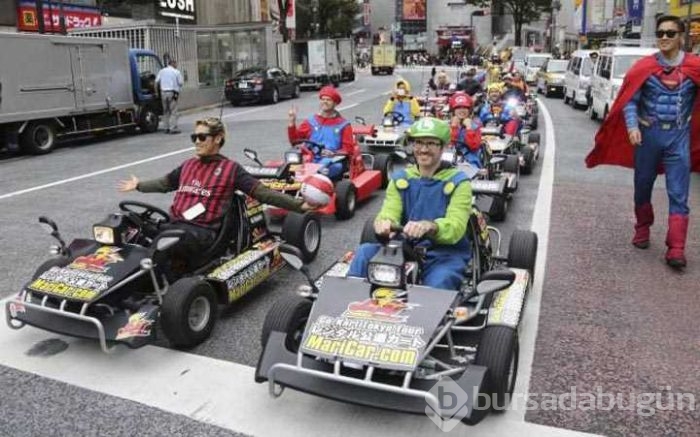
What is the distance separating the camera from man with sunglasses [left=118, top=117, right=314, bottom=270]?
16.3 feet

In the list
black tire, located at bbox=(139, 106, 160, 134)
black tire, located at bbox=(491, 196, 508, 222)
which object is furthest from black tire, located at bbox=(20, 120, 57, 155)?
black tire, located at bbox=(491, 196, 508, 222)

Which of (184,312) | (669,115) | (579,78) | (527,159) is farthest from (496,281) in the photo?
(579,78)

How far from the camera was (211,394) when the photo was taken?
3822 mm

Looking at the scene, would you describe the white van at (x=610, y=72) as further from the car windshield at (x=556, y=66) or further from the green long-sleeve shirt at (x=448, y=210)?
the green long-sleeve shirt at (x=448, y=210)

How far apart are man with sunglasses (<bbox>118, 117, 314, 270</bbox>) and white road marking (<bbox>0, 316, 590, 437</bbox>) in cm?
100

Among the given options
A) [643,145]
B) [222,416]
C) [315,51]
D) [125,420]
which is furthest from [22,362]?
[315,51]

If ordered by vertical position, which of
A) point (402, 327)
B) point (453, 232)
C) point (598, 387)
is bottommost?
point (598, 387)

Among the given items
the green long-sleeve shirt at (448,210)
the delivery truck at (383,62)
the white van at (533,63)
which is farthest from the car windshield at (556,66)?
the delivery truck at (383,62)

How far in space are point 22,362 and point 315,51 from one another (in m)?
34.9

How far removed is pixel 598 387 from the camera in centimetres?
389

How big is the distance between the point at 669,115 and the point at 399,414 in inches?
158

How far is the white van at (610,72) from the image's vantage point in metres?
16.8

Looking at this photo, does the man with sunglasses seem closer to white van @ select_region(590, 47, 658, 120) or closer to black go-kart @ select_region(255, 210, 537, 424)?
black go-kart @ select_region(255, 210, 537, 424)

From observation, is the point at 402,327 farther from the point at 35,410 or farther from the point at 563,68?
the point at 563,68
